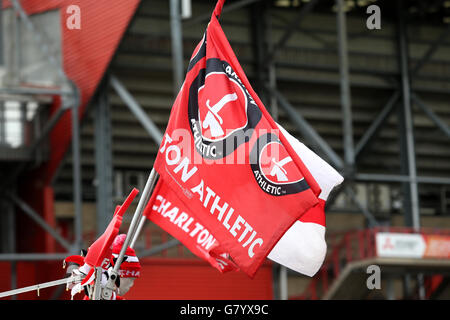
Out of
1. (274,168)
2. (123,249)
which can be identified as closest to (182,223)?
(123,249)

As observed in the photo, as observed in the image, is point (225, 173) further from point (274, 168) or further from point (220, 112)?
point (220, 112)

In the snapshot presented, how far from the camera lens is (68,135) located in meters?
31.6

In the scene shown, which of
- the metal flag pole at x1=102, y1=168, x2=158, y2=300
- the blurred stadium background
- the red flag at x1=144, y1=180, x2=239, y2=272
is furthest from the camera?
the blurred stadium background

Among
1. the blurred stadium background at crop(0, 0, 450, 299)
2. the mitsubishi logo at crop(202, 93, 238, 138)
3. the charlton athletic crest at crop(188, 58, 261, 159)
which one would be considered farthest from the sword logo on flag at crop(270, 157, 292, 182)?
the blurred stadium background at crop(0, 0, 450, 299)

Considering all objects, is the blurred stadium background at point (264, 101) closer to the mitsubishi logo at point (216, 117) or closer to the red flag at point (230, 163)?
the red flag at point (230, 163)

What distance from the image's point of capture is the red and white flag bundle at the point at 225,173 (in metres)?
6.22

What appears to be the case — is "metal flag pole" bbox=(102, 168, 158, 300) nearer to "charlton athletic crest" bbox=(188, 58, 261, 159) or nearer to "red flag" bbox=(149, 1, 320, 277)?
"red flag" bbox=(149, 1, 320, 277)

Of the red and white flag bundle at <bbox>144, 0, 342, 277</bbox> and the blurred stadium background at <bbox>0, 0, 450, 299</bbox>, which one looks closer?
the red and white flag bundle at <bbox>144, 0, 342, 277</bbox>

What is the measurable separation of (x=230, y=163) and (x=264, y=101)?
2954cm

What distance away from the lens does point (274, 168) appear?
6.36 m

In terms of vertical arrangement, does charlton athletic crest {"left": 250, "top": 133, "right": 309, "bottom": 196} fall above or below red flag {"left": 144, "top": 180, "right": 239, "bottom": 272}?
above

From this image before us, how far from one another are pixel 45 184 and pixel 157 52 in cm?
621

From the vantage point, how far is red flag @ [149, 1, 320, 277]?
6211mm

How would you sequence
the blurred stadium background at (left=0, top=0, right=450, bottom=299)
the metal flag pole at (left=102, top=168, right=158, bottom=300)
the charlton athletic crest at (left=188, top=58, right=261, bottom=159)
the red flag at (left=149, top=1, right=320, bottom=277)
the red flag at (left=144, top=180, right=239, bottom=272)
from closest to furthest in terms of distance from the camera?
the metal flag pole at (left=102, top=168, right=158, bottom=300), the red flag at (left=149, top=1, right=320, bottom=277), the charlton athletic crest at (left=188, top=58, right=261, bottom=159), the red flag at (left=144, top=180, right=239, bottom=272), the blurred stadium background at (left=0, top=0, right=450, bottom=299)
